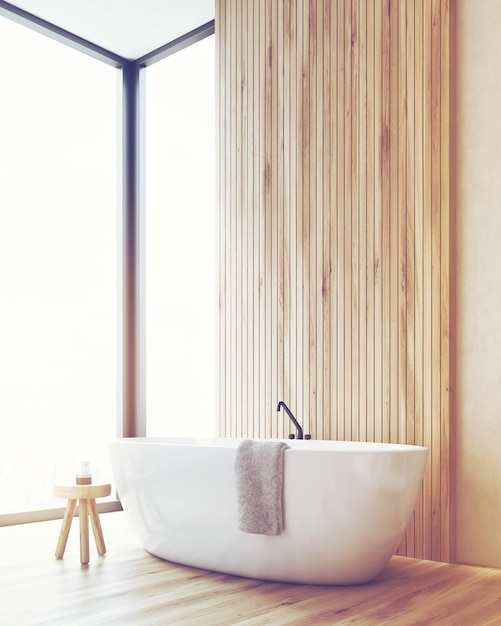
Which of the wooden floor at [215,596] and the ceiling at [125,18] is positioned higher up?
the ceiling at [125,18]

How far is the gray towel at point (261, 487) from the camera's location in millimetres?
2820

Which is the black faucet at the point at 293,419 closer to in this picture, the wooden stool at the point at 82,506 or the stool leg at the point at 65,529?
the wooden stool at the point at 82,506

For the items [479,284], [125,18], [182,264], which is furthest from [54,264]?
[479,284]

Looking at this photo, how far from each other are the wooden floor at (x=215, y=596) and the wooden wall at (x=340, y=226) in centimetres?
50

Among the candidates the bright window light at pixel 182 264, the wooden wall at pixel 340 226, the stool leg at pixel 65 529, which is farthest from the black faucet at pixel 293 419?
the bright window light at pixel 182 264

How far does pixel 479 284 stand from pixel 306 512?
4.31 feet

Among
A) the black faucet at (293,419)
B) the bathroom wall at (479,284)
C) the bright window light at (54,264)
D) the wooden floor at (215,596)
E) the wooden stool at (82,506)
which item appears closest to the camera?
the wooden floor at (215,596)

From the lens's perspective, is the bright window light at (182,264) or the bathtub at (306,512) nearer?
the bathtub at (306,512)

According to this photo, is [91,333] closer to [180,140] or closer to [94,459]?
[94,459]

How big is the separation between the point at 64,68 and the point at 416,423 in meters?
3.57

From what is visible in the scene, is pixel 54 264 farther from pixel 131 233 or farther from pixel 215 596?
pixel 215 596

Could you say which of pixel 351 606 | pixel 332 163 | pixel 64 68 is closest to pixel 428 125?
pixel 332 163

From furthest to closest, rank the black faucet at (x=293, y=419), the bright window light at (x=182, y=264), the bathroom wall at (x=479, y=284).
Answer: the bright window light at (x=182, y=264)
the black faucet at (x=293, y=419)
the bathroom wall at (x=479, y=284)

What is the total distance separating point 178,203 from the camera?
5477 millimetres
